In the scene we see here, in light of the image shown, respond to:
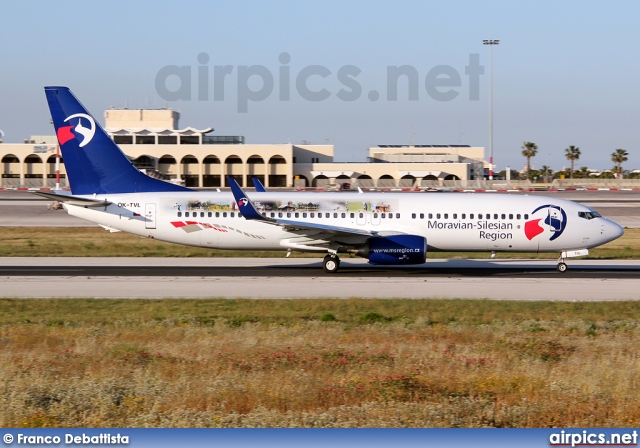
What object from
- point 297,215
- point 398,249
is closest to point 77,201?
point 297,215

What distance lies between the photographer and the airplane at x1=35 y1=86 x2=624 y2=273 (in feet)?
108

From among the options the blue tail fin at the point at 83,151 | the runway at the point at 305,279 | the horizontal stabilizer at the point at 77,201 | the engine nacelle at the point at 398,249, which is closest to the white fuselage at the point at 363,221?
the horizontal stabilizer at the point at 77,201

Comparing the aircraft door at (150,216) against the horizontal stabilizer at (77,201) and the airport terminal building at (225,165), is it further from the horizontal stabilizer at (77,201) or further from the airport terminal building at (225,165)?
the airport terminal building at (225,165)

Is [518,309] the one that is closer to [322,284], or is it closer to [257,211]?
[322,284]

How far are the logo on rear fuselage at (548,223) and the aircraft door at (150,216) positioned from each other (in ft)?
53.1

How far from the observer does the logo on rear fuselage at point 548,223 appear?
32.9 metres

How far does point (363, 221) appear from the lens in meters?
33.2

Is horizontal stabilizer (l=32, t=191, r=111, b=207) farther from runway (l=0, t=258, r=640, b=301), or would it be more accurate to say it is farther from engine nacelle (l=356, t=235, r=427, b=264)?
engine nacelle (l=356, t=235, r=427, b=264)

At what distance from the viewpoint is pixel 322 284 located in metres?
29.2

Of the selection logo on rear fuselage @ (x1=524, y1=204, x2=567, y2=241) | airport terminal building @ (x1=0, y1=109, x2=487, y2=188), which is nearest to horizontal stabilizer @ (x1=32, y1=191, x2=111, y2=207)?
logo on rear fuselage @ (x1=524, y1=204, x2=567, y2=241)

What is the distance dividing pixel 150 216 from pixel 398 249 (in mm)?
10862

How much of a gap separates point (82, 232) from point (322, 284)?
2835cm

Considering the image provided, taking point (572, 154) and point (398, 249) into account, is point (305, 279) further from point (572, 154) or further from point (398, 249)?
point (572, 154)

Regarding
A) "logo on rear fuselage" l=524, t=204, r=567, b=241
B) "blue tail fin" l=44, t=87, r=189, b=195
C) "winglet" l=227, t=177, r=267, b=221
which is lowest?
"logo on rear fuselage" l=524, t=204, r=567, b=241
